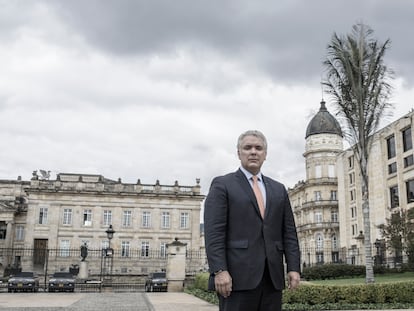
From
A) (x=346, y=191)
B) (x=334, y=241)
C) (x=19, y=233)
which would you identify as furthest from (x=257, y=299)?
(x=334, y=241)

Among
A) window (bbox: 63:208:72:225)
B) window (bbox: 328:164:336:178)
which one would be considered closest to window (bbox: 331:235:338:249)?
window (bbox: 328:164:336:178)

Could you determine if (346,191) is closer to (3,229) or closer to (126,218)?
(126,218)

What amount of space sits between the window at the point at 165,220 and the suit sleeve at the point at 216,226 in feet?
159

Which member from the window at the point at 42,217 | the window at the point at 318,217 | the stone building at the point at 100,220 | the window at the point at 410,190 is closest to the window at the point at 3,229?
the stone building at the point at 100,220

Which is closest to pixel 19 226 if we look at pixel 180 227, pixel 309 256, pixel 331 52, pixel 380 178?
pixel 180 227

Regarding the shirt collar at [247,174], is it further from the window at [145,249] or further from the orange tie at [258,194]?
the window at [145,249]

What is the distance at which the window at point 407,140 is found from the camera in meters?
40.3

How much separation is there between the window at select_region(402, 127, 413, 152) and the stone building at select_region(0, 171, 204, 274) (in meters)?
22.5

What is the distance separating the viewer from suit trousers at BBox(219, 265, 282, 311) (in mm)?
3648

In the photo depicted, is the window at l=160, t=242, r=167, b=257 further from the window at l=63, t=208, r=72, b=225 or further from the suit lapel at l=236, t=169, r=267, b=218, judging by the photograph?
the suit lapel at l=236, t=169, r=267, b=218

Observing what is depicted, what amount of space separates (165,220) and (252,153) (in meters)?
48.5

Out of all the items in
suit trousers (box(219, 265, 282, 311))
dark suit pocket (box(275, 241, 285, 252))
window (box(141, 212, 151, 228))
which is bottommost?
suit trousers (box(219, 265, 282, 311))

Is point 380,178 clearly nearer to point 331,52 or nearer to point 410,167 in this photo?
point 410,167

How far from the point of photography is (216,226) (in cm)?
373
